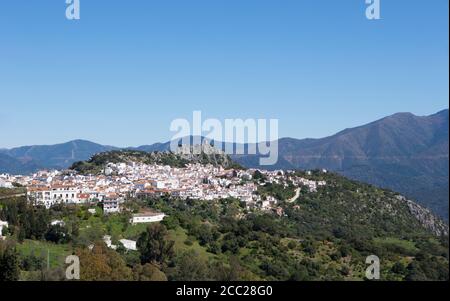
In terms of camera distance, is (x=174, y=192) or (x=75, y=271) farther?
(x=174, y=192)

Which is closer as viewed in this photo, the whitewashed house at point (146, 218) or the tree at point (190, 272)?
the tree at point (190, 272)

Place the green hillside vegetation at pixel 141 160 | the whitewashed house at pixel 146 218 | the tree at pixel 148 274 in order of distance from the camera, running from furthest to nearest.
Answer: the green hillside vegetation at pixel 141 160, the whitewashed house at pixel 146 218, the tree at pixel 148 274

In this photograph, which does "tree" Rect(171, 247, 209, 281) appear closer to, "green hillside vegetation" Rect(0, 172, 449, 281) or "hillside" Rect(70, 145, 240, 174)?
"green hillside vegetation" Rect(0, 172, 449, 281)

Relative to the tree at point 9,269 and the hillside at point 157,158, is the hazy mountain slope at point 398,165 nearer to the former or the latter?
the hillside at point 157,158

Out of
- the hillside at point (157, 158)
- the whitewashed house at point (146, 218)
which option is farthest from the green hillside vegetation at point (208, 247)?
the hillside at point (157, 158)

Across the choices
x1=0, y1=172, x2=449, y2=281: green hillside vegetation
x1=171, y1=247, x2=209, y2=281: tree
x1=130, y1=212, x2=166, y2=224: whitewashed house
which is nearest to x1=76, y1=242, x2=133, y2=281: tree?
x1=0, y1=172, x2=449, y2=281: green hillside vegetation

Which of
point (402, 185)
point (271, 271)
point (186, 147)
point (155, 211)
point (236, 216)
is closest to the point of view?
point (271, 271)

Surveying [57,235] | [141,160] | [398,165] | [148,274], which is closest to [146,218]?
[57,235]

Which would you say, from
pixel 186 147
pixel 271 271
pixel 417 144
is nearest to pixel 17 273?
pixel 271 271

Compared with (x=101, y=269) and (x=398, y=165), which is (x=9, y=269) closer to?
(x=101, y=269)

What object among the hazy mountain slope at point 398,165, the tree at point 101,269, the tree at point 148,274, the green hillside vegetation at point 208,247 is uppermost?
the tree at point 101,269
